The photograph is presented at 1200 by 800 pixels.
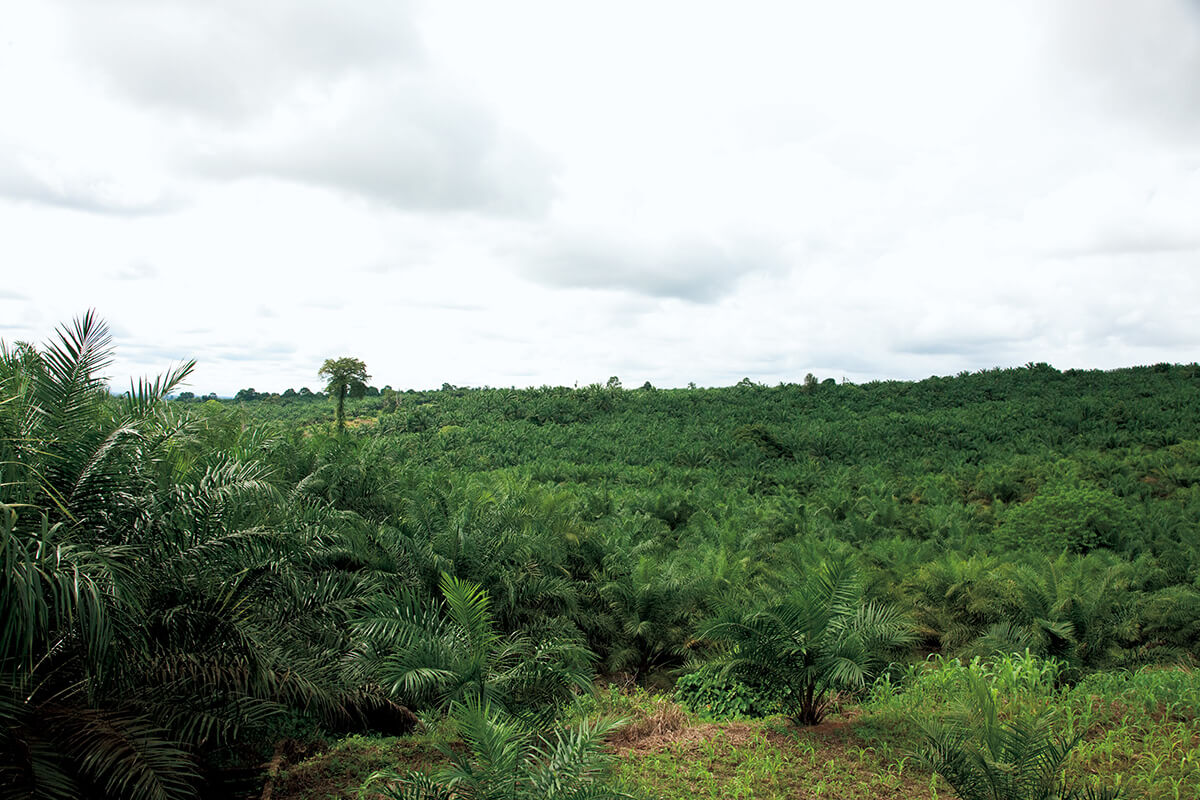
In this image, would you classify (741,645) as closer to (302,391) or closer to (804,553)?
(804,553)

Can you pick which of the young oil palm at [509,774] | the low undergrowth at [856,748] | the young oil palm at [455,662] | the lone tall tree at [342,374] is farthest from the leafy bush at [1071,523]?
the lone tall tree at [342,374]

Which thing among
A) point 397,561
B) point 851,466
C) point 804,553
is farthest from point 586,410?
point 397,561

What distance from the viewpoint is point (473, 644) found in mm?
5887

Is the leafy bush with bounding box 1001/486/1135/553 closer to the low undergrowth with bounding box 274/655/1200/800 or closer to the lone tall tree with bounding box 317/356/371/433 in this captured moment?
the low undergrowth with bounding box 274/655/1200/800

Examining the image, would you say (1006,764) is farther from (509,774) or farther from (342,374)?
(342,374)

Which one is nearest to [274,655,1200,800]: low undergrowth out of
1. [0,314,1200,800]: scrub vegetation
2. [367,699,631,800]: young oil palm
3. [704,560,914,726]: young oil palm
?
[0,314,1200,800]: scrub vegetation

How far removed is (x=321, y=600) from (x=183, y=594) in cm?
224

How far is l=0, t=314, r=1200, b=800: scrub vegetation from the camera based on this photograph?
378 cm

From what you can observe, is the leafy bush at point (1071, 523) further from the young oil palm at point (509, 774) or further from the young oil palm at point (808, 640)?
the young oil palm at point (509, 774)

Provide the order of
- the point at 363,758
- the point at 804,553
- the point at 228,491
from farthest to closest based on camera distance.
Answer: the point at 804,553, the point at 363,758, the point at 228,491

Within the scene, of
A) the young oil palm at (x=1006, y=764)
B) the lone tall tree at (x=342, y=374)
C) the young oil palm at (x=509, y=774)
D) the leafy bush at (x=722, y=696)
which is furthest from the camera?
the lone tall tree at (x=342, y=374)

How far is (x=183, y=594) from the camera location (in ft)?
14.4

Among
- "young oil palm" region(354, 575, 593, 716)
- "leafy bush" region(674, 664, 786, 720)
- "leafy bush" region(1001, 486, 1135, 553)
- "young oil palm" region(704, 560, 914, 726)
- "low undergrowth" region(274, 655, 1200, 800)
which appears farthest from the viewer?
"leafy bush" region(1001, 486, 1135, 553)

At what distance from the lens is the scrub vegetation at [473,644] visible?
12.4ft
